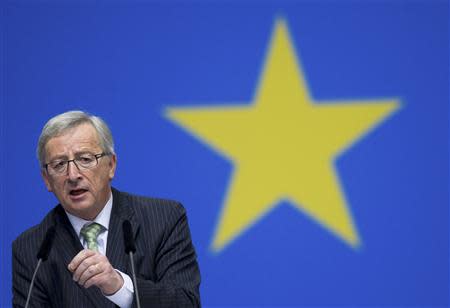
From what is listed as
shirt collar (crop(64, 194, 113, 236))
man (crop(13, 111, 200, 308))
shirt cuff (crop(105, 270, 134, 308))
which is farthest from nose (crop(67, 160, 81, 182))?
shirt cuff (crop(105, 270, 134, 308))

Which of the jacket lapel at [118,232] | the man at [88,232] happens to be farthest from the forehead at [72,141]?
the jacket lapel at [118,232]

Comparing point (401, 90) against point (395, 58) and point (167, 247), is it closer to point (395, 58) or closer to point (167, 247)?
point (395, 58)

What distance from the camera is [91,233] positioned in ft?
7.02

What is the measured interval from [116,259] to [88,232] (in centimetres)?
15

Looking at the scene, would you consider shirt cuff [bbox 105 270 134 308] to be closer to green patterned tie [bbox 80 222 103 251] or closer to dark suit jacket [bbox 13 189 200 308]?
dark suit jacket [bbox 13 189 200 308]

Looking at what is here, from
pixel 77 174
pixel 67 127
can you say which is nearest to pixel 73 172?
pixel 77 174

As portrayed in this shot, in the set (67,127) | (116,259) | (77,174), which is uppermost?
(67,127)

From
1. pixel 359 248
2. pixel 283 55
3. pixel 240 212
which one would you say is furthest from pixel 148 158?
pixel 359 248

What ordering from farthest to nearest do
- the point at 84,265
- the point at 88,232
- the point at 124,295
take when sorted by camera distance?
the point at 88,232, the point at 124,295, the point at 84,265

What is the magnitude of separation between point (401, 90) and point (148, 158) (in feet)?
4.45

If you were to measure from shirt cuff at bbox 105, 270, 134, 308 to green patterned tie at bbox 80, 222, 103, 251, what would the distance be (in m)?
0.29

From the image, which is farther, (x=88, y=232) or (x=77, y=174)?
(x=88, y=232)

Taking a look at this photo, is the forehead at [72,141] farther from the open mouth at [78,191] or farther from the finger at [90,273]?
the finger at [90,273]

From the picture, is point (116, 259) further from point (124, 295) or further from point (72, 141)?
point (72, 141)
